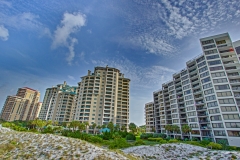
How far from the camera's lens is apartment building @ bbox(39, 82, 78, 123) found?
101 meters

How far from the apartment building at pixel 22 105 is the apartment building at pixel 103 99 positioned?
97.3 m

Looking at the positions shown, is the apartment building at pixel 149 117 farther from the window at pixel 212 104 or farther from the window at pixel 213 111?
the window at pixel 212 104

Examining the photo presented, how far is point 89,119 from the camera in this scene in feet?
244

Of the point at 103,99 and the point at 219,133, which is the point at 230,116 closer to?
the point at 219,133

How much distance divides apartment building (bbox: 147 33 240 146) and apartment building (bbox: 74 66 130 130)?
101 feet

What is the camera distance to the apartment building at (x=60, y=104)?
101 metres

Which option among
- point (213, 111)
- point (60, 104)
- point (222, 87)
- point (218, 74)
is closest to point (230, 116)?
point (213, 111)

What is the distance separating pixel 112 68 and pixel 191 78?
48513 millimetres

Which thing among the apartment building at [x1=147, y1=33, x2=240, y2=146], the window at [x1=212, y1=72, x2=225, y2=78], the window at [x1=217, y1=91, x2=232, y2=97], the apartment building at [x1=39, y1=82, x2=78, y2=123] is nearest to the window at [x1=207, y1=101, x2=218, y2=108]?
the apartment building at [x1=147, y1=33, x2=240, y2=146]

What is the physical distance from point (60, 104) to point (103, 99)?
44442mm

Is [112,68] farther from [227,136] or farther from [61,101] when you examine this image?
[227,136]

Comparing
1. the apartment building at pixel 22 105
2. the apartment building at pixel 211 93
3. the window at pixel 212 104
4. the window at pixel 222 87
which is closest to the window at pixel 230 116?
the apartment building at pixel 211 93

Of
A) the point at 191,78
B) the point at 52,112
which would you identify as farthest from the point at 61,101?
the point at 191,78

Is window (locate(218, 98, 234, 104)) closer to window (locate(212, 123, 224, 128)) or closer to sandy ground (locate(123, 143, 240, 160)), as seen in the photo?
window (locate(212, 123, 224, 128))
